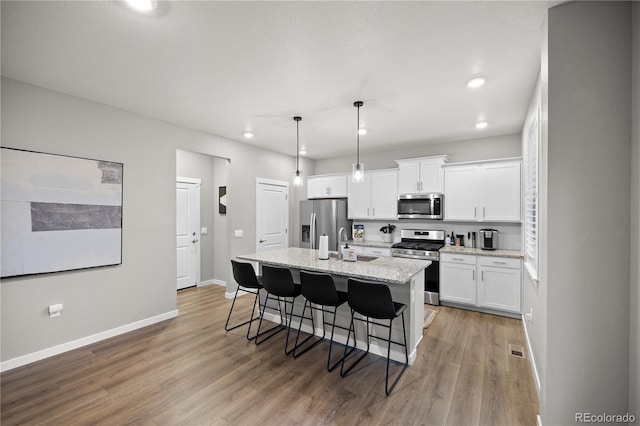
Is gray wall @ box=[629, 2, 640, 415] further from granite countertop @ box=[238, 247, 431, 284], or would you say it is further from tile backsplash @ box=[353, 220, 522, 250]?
tile backsplash @ box=[353, 220, 522, 250]

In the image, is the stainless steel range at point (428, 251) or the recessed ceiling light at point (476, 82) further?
the stainless steel range at point (428, 251)

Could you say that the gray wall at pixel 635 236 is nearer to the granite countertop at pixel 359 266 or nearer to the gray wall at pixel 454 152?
the granite countertop at pixel 359 266

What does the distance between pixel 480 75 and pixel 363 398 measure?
290 centimetres

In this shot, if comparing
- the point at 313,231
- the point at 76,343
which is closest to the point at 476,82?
the point at 313,231

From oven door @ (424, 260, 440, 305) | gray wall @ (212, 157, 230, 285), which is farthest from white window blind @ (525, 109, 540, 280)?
gray wall @ (212, 157, 230, 285)

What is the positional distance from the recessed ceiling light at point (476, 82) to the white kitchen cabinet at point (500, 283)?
2426 millimetres

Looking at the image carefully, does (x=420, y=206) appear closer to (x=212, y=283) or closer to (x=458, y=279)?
(x=458, y=279)

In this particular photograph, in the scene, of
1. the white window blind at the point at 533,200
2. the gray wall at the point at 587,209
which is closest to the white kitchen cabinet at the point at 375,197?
the white window blind at the point at 533,200

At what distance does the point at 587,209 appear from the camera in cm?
160

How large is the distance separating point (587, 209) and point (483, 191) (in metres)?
2.92

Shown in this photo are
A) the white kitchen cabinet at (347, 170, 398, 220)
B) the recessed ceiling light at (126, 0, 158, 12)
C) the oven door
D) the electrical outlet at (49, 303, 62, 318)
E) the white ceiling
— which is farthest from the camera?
the white kitchen cabinet at (347, 170, 398, 220)

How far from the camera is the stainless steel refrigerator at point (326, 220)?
5.64m

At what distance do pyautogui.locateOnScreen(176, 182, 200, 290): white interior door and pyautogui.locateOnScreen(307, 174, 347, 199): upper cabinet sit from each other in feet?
7.48

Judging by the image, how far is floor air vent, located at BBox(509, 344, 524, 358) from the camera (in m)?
2.90
